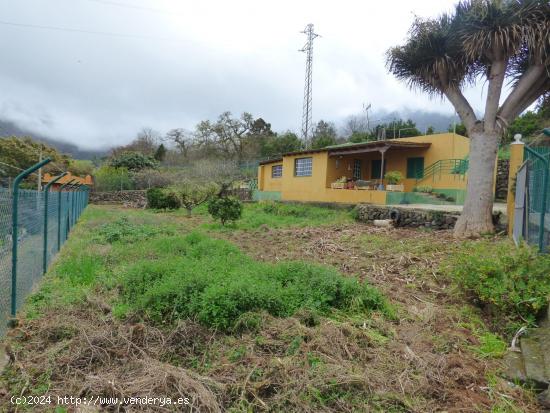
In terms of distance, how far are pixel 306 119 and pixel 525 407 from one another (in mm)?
30041

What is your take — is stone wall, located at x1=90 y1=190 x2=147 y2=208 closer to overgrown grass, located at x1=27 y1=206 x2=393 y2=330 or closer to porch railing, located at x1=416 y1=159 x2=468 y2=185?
porch railing, located at x1=416 y1=159 x2=468 y2=185

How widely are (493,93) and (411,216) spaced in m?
4.88

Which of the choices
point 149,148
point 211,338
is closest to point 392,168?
point 211,338

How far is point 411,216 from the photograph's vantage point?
12508 mm

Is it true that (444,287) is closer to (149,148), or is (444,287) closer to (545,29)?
(545,29)

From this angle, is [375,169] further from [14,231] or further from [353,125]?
[353,125]

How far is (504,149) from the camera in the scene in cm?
2039

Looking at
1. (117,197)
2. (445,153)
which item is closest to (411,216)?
(445,153)

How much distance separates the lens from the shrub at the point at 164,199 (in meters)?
20.4

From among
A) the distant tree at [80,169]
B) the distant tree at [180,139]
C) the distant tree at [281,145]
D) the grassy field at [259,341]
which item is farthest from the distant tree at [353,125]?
the grassy field at [259,341]

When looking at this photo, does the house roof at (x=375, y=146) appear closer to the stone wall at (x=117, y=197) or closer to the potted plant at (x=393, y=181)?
the potted plant at (x=393, y=181)

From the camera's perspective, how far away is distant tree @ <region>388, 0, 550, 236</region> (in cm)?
806

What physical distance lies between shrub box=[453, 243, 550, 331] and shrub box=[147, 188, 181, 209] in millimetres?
17443

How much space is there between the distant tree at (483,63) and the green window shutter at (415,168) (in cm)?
817
